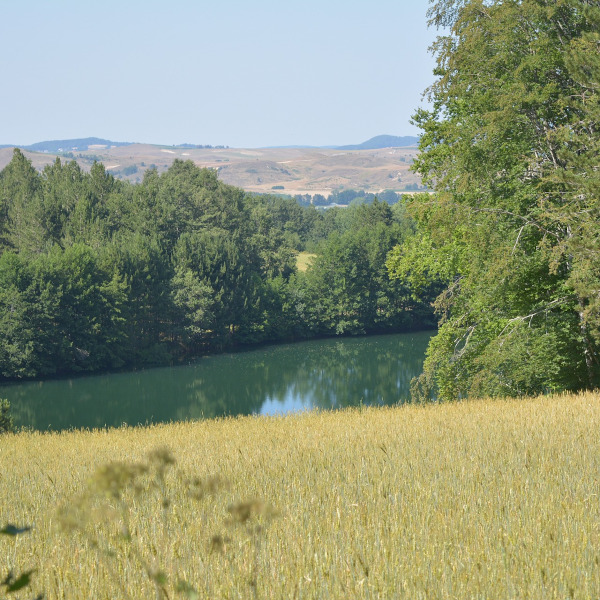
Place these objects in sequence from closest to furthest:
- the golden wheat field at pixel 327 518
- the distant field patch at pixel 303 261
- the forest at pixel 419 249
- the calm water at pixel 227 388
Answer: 1. the golden wheat field at pixel 327 518
2. the forest at pixel 419 249
3. the calm water at pixel 227 388
4. the distant field patch at pixel 303 261

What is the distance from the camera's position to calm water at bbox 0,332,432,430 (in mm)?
Result: 37625

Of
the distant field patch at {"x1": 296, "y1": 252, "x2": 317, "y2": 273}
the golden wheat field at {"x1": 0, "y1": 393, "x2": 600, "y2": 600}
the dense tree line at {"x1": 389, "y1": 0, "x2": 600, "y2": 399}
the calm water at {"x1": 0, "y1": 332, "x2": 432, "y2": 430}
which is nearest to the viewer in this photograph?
the golden wheat field at {"x1": 0, "y1": 393, "x2": 600, "y2": 600}

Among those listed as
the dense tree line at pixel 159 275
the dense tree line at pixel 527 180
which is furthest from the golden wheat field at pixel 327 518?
the dense tree line at pixel 159 275

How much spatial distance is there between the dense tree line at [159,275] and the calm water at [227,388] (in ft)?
8.97

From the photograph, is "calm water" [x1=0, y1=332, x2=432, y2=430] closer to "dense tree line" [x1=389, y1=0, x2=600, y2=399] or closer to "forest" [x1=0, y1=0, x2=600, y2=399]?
"forest" [x1=0, y1=0, x2=600, y2=399]

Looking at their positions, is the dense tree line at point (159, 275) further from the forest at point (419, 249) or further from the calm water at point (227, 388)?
the calm water at point (227, 388)

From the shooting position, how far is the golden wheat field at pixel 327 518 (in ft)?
10.5

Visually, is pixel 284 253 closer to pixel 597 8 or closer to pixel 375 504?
pixel 597 8

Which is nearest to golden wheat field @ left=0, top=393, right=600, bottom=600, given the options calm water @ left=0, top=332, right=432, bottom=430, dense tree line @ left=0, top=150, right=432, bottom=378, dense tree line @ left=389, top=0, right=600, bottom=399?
dense tree line @ left=389, top=0, right=600, bottom=399

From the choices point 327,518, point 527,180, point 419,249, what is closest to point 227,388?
point 419,249

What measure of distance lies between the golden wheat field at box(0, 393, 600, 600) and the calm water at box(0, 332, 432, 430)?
86.8 ft

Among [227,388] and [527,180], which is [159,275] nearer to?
[227,388]

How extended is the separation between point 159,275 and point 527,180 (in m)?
43.5

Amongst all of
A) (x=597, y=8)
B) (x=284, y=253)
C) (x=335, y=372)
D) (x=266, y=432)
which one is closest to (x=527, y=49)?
(x=597, y=8)
